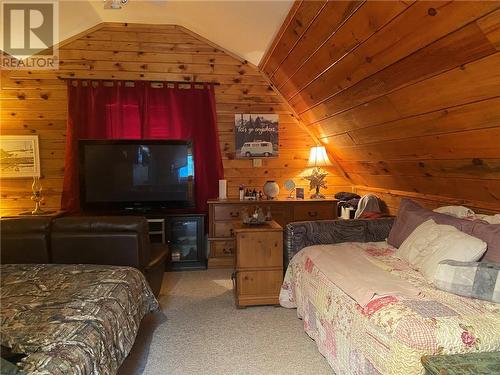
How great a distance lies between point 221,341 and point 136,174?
2.26 metres

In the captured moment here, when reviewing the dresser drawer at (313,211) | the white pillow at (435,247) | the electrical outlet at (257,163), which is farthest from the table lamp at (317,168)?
the white pillow at (435,247)

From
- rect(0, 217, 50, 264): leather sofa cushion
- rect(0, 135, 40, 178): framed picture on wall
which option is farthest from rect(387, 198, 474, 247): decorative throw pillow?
rect(0, 135, 40, 178): framed picture on wall

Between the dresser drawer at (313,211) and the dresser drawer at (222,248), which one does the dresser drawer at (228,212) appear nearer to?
the dresser drawer at (222,248)

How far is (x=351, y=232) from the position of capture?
296 centimetres

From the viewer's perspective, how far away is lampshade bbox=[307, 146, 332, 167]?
13.8 feet

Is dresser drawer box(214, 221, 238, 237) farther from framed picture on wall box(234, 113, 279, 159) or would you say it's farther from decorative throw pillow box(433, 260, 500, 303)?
decorative throw pillow box(433, 260, 500, 303)

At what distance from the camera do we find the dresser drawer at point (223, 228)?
396 cm

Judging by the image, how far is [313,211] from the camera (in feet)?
13.4

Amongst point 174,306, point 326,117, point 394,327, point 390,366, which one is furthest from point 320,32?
point 174,306

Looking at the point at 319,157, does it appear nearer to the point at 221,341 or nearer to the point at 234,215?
the point at 234,215

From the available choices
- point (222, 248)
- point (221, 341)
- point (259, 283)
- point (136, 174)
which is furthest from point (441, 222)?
point (136, 174)

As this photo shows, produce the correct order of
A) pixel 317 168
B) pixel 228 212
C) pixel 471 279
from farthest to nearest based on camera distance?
pixel 317 168, pixel 228 212, pixel 471 279

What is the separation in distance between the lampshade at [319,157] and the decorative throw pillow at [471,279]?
2.56 m

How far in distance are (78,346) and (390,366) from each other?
4.19 ft
